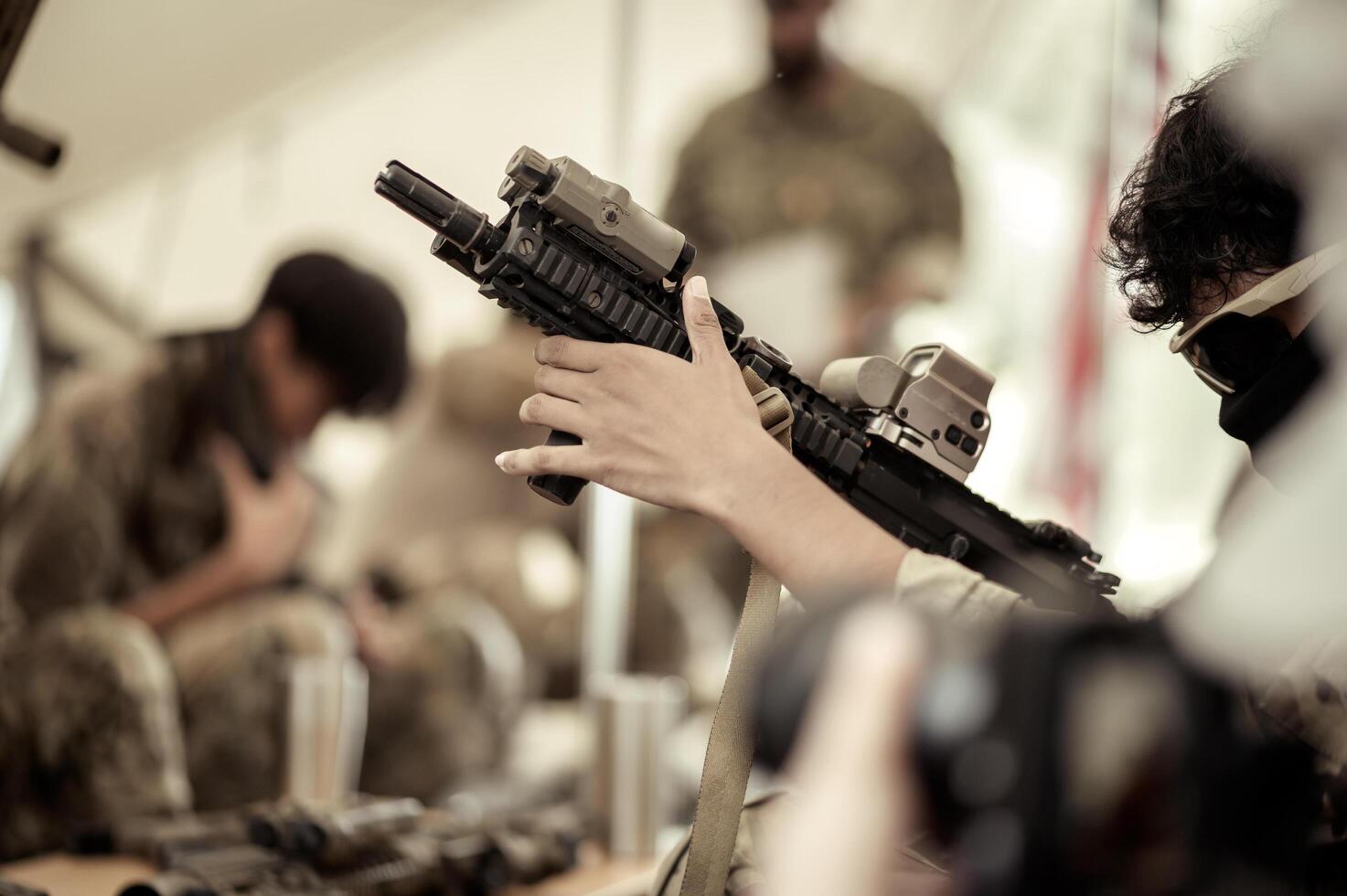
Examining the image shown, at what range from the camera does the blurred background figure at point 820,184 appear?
71.4 inches

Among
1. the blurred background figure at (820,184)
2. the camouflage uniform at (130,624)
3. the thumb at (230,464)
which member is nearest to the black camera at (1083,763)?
the camouflage uniform at (130,624)

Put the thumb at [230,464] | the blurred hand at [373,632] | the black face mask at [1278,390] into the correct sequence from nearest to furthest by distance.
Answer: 1. the black face mask at [1278,390]
2. the thumb at [230,464]
3. the blurred hand at [373,632]

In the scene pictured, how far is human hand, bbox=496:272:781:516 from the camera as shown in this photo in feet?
2.12

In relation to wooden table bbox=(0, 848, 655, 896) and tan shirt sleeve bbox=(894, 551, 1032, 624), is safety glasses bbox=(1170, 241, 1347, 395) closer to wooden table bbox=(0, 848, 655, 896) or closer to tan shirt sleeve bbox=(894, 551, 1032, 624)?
tan shirt sleeve bbox=(894, 551, 1032, 624)

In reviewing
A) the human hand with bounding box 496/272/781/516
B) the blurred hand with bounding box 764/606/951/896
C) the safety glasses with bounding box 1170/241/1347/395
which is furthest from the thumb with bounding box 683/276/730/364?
the blurred hand with bounding box 764/606/951/896

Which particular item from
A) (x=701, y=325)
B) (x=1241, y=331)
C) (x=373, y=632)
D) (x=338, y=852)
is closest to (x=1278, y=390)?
(x=1241, y=331)

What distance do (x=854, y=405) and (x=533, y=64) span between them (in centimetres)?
133

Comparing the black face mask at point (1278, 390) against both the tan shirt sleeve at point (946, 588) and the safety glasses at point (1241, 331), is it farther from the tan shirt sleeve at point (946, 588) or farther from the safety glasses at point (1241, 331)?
the tan shirt sleeve at point (946, 588)

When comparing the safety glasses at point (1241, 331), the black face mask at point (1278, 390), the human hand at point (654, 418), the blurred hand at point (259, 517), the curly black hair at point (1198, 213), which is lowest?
the blurred hand at point (259, 517)

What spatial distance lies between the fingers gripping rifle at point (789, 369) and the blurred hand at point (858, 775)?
1.33ft

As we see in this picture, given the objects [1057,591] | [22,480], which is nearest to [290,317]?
[22,480]

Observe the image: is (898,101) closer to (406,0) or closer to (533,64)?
(533,64)

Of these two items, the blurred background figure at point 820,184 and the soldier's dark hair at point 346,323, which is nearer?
the soldier's dark hair at point 346,323

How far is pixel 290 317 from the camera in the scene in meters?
1.49
